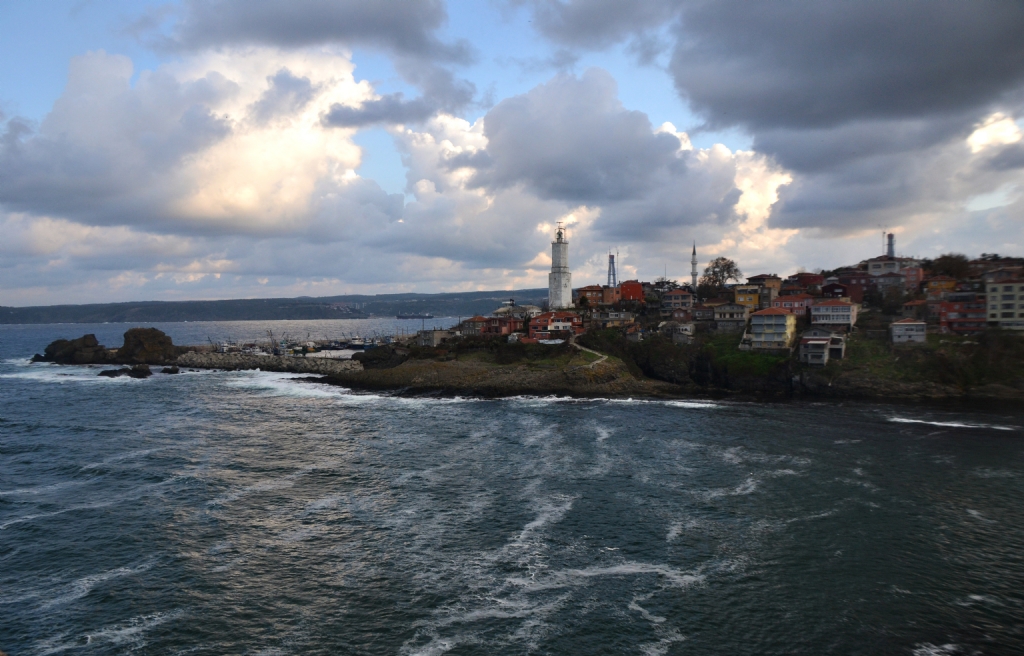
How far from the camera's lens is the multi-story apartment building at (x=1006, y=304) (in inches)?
2205

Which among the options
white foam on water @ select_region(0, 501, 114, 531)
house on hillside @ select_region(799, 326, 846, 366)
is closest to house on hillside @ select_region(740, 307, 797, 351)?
house on hillside @ select_region(799, 326, 846, 366)

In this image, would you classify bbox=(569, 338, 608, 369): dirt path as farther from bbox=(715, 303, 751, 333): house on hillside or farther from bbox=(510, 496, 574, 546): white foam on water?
bbox=(510, 496, 574, 546): white foam on water

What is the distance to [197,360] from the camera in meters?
88.2

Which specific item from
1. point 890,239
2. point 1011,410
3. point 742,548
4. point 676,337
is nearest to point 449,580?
point 742,548

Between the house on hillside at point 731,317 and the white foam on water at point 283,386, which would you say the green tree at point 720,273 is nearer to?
the house on hillside at point 731,317

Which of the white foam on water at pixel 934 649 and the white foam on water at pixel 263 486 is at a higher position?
the white foam on water at pixel 263 486

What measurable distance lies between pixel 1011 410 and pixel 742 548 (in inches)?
1514

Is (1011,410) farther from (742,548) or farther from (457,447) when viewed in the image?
(457,447)

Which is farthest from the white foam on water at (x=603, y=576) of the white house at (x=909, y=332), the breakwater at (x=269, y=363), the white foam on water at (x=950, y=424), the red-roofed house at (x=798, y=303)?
the breakwater at (x=269, y=363)

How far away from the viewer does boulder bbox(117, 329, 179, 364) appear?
Answer: 297 ft

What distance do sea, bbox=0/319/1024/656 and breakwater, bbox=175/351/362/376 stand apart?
37.1 meters

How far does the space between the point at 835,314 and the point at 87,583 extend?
68.3 meters

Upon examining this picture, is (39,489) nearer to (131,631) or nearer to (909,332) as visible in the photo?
(131,631)

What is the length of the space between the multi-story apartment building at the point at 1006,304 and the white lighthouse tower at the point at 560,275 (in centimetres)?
5560
